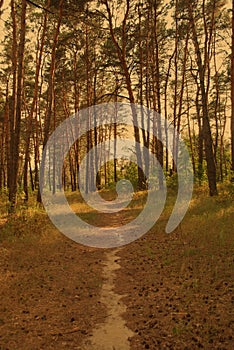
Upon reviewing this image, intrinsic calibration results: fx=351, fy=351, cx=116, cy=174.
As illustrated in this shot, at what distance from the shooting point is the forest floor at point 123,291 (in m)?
4.86

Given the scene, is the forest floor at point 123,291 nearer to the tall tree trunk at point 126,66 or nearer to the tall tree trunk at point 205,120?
the tall tree trunk at point 205,120

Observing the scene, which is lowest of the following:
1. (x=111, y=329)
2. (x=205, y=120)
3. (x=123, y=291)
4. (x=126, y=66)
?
(x=111, y=329)

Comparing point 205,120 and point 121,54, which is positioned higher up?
point 121,54

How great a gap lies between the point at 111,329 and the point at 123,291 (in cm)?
153

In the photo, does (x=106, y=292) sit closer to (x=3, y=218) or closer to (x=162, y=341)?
(x=162, y=341)

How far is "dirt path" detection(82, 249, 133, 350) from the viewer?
465 centimetres

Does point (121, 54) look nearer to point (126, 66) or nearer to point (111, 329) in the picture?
point (126, 66)

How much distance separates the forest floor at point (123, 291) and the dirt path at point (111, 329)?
0.5 inches

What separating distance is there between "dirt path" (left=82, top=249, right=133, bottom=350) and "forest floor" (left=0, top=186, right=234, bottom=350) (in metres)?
0.01

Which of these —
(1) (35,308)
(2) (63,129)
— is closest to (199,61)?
(1) (35,308)

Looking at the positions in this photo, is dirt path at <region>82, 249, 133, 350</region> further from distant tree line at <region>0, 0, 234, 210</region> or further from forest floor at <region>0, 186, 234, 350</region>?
distant tree line at <region>0, 0, 234, 210</region>

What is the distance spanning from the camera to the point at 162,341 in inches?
185

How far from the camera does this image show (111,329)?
512 centimetres

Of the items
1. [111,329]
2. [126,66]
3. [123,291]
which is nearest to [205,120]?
[126,66]
